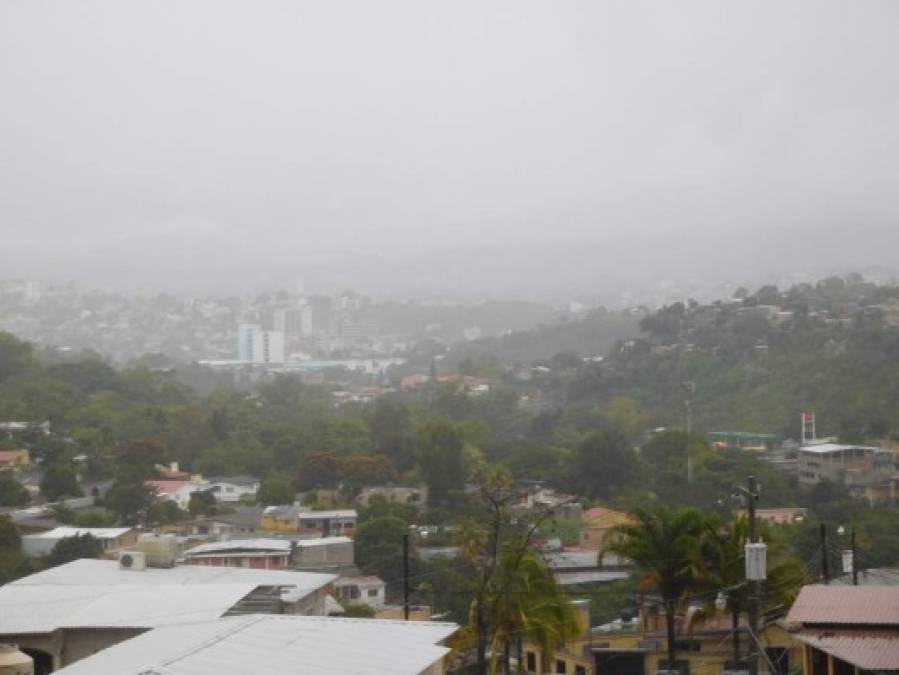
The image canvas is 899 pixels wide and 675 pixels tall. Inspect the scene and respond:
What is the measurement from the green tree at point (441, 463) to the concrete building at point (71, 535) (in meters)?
11.3

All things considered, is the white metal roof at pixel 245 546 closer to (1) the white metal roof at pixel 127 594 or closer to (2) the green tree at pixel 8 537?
(2) the green tree at pixel 8 537

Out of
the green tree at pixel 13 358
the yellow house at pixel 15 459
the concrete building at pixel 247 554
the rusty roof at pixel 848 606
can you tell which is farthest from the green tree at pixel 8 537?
the green tree at pixel 13 358

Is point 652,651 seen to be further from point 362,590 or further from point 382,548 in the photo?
point 382,548

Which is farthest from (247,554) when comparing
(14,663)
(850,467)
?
(850,467)

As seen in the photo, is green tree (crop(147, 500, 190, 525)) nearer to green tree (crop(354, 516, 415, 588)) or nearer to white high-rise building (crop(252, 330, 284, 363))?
green tree (crop(354, 516, 415, 588))

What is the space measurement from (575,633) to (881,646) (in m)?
5.83

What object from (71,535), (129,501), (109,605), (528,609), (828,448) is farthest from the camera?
(828,448)

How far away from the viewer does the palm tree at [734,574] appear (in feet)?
61.0

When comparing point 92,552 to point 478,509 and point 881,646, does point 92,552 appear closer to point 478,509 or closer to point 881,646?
point 478,509

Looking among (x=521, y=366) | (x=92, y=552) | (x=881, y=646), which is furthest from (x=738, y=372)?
(x=881, y=646)

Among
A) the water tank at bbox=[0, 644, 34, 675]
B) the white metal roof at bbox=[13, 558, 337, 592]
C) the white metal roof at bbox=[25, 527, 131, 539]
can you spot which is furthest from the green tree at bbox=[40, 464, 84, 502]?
the water tank at bbox=[0, 644, 34, 675]

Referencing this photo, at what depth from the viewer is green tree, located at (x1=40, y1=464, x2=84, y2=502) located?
4631 cm

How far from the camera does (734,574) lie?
18719 millimetres

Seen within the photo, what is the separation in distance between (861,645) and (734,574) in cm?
503
